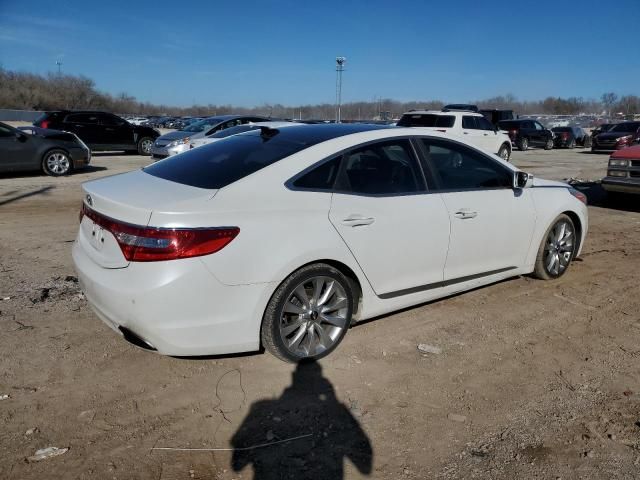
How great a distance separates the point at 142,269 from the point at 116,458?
983mm

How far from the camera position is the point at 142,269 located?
2.93 meters

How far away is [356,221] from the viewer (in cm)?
355

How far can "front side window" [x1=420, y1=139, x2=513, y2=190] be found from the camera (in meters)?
4.19

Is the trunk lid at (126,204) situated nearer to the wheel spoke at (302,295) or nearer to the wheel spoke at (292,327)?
the wheel spoke at (302,295)

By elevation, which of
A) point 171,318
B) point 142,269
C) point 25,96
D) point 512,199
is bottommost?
point 171,318

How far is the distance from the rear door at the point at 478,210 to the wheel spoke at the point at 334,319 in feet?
3.40

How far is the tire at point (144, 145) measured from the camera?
19.5 m

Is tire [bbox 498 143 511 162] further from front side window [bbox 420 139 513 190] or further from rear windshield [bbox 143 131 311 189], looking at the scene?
rear windshield [bbox 143 131 311 189]

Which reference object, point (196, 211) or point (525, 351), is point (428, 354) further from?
point (196, 211)

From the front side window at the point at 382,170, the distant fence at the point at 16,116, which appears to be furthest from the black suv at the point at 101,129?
the distant fence at the point at 16,116

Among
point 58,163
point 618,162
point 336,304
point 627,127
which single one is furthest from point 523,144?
point 336,304

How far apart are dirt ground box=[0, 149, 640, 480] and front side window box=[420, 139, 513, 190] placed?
3.62 feet

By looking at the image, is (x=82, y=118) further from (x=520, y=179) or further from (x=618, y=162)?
(x=520, y=179)

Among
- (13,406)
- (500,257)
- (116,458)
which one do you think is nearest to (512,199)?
(500,257)
